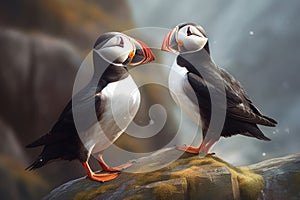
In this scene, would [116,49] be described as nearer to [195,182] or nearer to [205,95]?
[205,95]

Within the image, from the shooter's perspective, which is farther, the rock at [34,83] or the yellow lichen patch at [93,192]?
the rock at [34,83]

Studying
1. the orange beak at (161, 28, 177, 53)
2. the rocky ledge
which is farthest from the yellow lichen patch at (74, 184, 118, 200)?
the orange beak at (161, 28, 177, 53)

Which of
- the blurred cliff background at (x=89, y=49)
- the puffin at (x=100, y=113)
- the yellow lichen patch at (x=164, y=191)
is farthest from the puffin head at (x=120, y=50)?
the yellow lichen patch at (x=164, y=191)

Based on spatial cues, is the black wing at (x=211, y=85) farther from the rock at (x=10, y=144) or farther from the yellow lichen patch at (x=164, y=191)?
the rock at (x=10, y=144)

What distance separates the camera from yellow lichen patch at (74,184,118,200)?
2.13 meters

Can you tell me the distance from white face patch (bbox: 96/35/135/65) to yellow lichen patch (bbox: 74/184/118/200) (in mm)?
615

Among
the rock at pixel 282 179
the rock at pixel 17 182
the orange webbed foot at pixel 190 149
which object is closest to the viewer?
the rock at pixel 282 179

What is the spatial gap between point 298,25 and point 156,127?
1087 mm

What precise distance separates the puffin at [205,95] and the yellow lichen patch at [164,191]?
0.27 metres

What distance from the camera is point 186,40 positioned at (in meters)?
2.28

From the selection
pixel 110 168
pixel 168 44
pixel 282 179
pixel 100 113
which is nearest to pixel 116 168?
pixel 110 168

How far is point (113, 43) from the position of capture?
2.28 meters

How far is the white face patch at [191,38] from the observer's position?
89.4 inches

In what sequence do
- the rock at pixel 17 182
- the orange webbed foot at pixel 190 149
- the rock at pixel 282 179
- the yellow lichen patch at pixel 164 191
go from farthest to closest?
the rock at pixel 17 182 < the orange webbed foot at pixel 190 149 < the rock at pixel 282 179 < the yellow lichen patch at pixel 164 191
